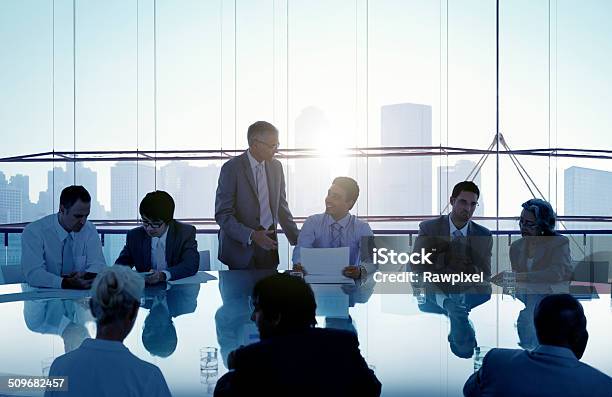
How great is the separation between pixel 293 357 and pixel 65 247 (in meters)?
1.96

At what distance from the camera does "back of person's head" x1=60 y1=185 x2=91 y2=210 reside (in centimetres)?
245

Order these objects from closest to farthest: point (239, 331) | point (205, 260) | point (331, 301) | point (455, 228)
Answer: point (239, 331), point (331, 301), point (455, 228), point (205, 260)

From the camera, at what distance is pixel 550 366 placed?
1.03 meters

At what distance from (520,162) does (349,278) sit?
164 inches

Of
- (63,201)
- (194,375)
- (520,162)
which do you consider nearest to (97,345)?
(194,375)

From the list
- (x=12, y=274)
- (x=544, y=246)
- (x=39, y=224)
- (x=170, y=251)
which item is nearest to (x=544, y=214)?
(x=544, y=246)

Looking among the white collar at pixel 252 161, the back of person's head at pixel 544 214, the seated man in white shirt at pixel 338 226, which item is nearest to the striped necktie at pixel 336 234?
the seated man in white shirt at pixel 338 226

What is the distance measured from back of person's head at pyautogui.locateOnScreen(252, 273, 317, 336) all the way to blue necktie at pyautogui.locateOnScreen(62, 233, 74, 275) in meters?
1.83

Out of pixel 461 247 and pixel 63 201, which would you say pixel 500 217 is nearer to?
pixel 461 247

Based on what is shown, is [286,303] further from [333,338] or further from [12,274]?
[12,274]

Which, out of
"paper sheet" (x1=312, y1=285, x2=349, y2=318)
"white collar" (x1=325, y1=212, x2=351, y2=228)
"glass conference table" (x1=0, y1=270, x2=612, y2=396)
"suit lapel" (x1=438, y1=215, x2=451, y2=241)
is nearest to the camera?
"glass conference table" (x1=0, y1=270, x2=612, y2=396)

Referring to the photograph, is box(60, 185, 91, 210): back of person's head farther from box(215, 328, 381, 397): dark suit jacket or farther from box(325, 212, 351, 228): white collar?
box(215, 328, 381, 397): dark suit jacket

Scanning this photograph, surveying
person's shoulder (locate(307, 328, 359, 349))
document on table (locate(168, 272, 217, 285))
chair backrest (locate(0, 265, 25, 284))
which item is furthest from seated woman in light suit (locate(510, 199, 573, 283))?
chair backrest (locate(0, 265, 25, 284))

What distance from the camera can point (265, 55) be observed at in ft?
21.9
